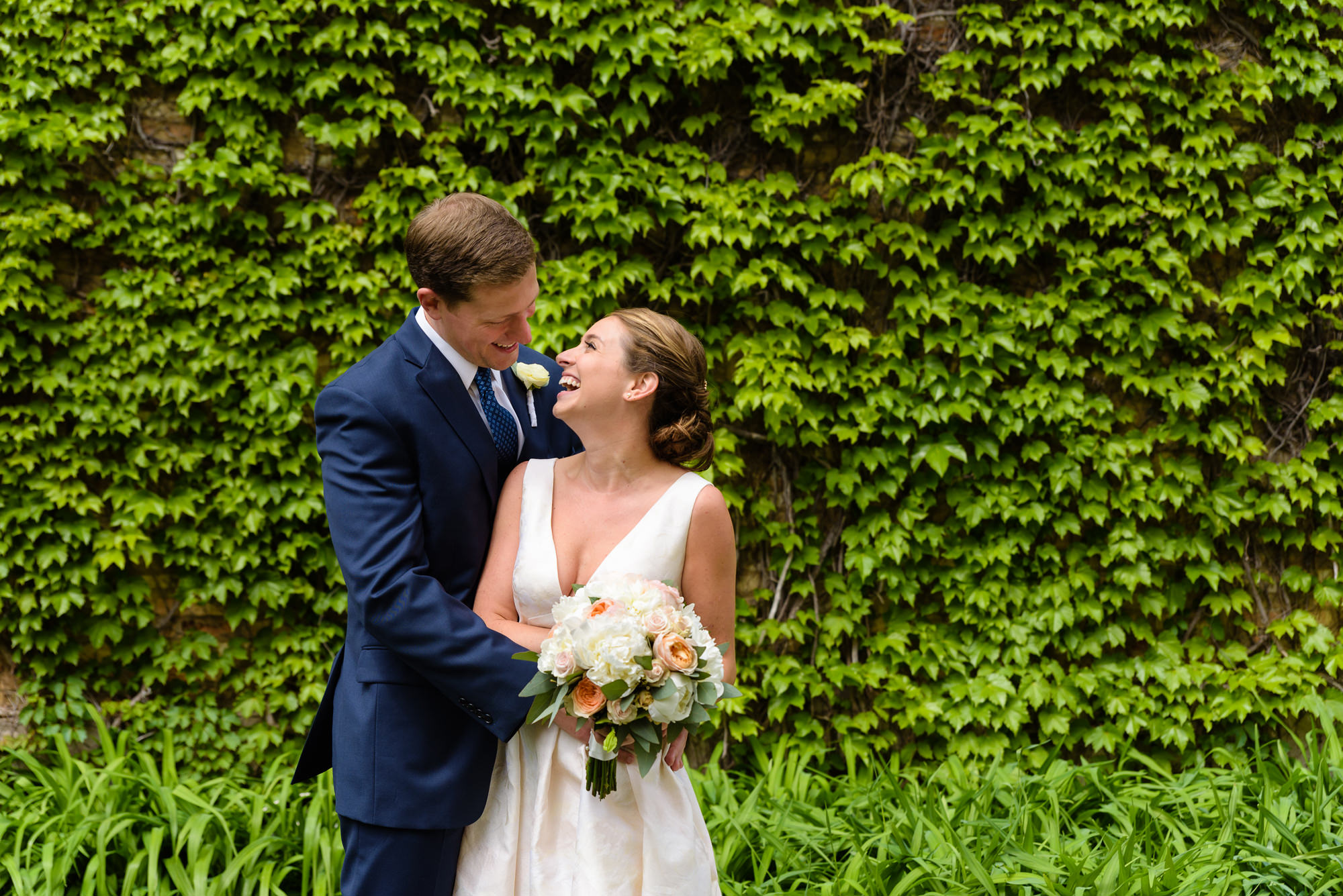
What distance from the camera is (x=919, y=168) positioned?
166 inches

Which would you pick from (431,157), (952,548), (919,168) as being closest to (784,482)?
(952,548)

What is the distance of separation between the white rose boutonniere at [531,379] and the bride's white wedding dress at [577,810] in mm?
351

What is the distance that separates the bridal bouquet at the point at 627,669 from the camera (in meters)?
1.75

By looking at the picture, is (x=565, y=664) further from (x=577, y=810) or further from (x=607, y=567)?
(x=577, y=810)

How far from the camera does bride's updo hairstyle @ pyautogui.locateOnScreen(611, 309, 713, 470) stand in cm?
219

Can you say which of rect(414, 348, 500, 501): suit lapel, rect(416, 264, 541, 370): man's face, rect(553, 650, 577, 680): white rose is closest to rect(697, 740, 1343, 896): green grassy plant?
rect(553, 650, 577, 680): white rose

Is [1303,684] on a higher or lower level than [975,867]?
lower

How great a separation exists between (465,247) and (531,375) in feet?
1.45

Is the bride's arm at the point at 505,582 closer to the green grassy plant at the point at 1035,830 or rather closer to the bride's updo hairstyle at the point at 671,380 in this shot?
the bride's updo hairstyle at the point at 671,380

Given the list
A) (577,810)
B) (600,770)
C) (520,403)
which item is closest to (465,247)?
(520,403)

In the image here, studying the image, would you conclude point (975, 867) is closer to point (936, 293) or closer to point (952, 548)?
point (952, 548)

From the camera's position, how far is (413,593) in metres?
1.99

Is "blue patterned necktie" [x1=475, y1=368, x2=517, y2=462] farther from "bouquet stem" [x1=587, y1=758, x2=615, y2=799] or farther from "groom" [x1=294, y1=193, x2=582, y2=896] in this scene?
"bouquet stem" [x1=587, y1=758, x2=615, y2=799]

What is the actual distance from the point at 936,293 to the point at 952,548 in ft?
3.92
